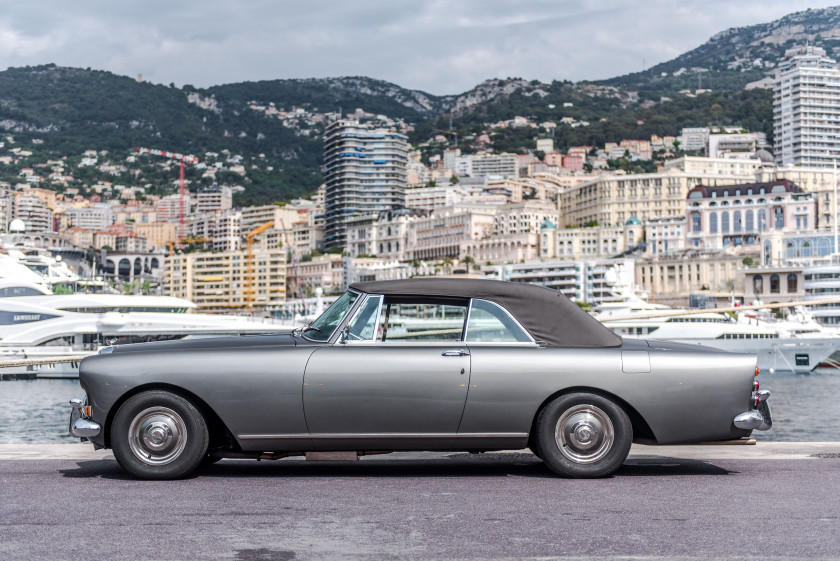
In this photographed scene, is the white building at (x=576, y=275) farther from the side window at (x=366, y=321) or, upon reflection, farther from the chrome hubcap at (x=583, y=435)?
the side window at (x=366, y=321)

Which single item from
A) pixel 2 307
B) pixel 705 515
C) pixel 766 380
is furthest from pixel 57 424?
pixel 766 380

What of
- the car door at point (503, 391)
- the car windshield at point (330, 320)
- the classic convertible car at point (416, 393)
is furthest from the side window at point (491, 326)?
the car windshield at point (330, 320)

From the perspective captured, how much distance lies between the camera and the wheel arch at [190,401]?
753 centimetres

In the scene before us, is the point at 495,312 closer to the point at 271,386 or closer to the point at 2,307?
the point at 271,386

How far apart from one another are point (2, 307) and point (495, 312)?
76.6m

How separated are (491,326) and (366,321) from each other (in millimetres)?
924

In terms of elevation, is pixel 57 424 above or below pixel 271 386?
below

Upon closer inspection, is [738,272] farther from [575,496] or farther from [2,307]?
[575,496]

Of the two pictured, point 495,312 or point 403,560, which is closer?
point 403,560

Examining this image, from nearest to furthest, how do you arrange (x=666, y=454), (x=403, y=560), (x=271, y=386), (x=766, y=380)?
(x=403, y=560), (x=271, y=386), (x=666, y=454), (x=766, y=380)

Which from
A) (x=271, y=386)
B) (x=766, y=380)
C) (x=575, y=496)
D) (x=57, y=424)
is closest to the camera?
(x=575, y=496)

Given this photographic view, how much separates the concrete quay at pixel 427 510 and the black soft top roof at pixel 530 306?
3.36 ft

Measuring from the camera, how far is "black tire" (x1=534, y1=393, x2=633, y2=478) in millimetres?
7441

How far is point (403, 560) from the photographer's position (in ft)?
16.2
